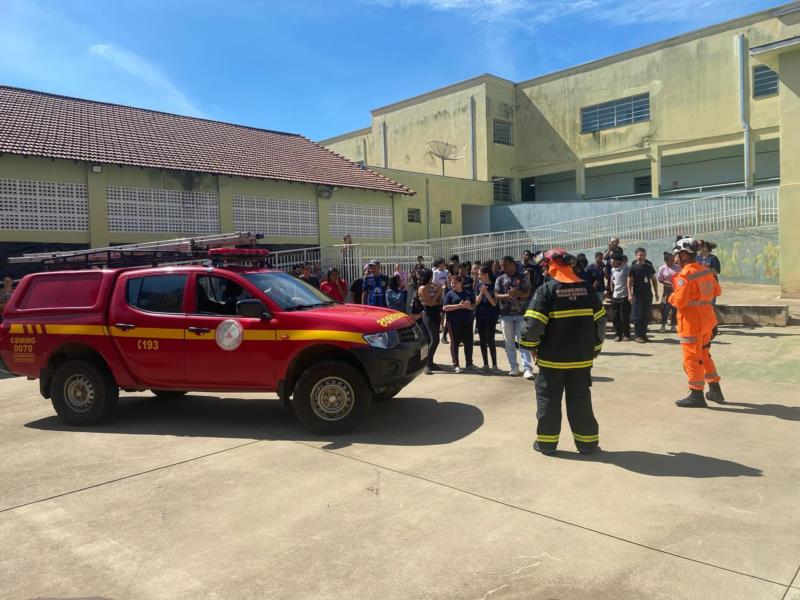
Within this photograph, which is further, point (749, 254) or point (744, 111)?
point (744, 111)

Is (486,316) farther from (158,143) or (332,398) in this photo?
(158,143)

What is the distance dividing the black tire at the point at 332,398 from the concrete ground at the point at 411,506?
0.58ft

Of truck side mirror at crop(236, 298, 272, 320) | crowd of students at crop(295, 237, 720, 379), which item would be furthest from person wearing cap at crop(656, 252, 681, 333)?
truck side mirror at crop(236, 298, 272, 320)

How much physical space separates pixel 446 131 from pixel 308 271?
23.2 m

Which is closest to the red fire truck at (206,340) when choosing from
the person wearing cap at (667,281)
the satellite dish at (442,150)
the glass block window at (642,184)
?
the person wearing cap at (667,281)

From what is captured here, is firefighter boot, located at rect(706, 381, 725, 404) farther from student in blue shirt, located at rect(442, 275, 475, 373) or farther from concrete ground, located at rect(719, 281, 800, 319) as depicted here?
concrete ground, located at rect(719, 281, 800, 319)

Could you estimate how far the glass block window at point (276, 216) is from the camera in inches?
849

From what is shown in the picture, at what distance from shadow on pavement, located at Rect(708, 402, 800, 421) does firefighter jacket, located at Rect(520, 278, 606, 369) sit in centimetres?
240

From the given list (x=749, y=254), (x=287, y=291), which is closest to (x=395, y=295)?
(x=287, y=291)

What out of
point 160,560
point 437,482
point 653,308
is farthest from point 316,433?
point 653,308

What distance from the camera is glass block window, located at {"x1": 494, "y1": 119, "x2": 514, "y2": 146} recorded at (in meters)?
32.4

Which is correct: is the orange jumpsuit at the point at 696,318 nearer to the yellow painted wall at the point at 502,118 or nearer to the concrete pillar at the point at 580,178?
the concrete pillar at the point at 580,178

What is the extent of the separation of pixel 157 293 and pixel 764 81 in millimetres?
27122

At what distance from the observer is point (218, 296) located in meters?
6.34
